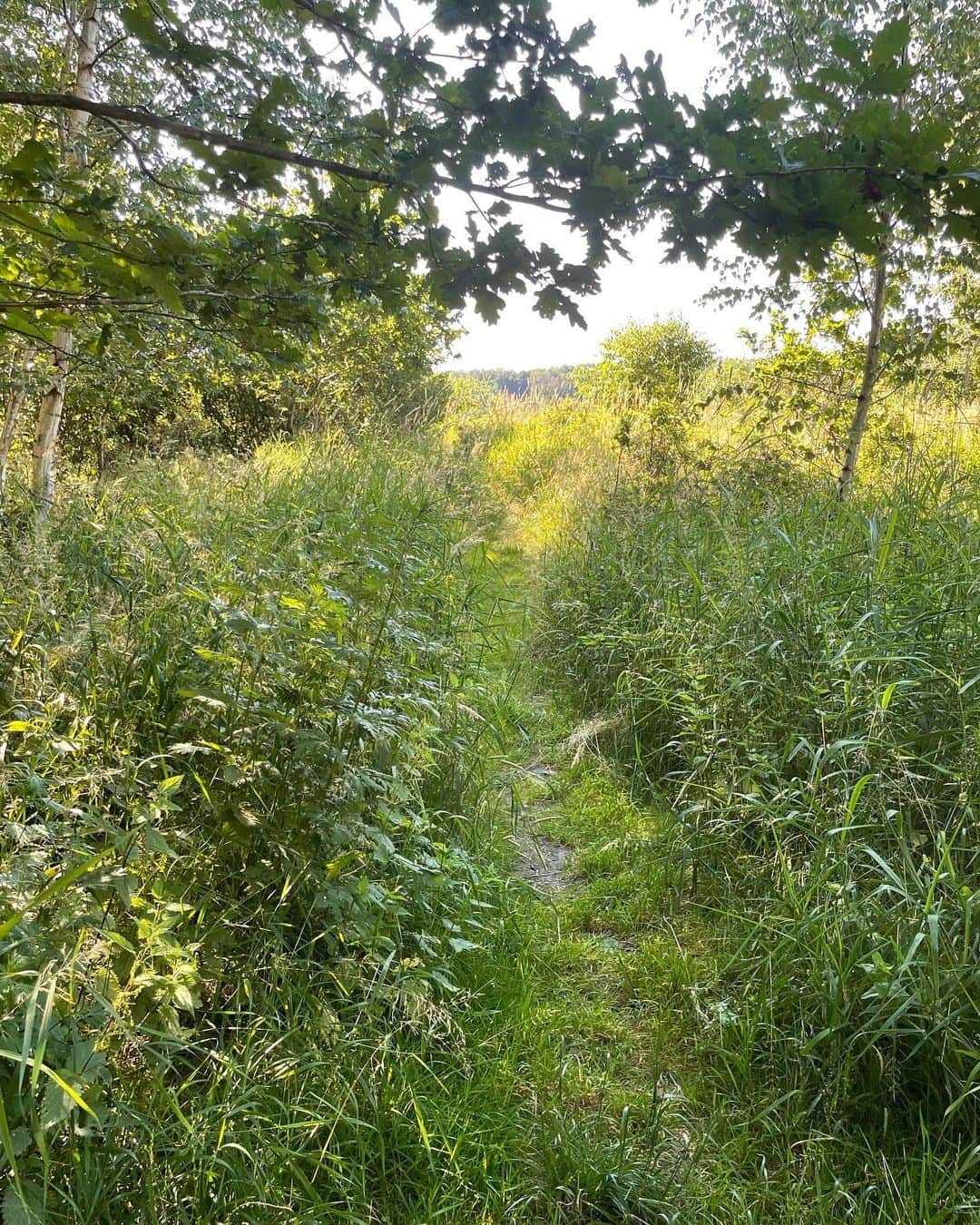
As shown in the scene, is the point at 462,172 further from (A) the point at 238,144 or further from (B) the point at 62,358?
(B) the point at 62,358

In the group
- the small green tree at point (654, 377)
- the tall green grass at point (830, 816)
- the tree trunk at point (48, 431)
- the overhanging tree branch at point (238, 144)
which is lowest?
the tall green grass at point (830, 816)

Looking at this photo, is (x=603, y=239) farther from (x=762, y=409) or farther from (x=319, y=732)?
(x=762, y=409)

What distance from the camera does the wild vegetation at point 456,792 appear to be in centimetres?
127

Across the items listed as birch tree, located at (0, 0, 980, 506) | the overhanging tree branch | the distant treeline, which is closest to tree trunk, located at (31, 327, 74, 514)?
birch tree, located at (0, 0, 980, 506)

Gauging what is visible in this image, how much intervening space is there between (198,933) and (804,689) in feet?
6.81

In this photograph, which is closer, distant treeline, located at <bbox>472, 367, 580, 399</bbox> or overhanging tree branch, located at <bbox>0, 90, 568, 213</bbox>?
overhanging tree branch, located at <bbox>0, 90, 568, 213</bbox>

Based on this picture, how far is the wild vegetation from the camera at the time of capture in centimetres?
127

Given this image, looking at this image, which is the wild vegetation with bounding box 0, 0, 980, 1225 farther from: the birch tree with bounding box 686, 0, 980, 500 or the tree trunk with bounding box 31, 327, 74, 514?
the tree trunk with bounding box 31, 327, 74, 514

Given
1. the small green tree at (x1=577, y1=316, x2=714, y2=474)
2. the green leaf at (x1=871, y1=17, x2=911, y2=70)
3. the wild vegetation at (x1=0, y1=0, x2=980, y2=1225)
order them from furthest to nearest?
the small green tree at (x1=577, y1=316, x2=714, y2=474) → the wild vegetation at (x1=0, y1=0, x2=980, y2=1225) → the green leaf at (x1=871, y1=17, x2=911, y2=70)

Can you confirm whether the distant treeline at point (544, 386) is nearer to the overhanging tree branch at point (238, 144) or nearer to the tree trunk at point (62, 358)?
the tree trunk at point (62, 358)

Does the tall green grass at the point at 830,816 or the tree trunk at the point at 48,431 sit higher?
the tree trunk at the point at 48,431

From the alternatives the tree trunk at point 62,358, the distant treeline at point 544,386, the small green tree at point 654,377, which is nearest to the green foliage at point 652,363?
the small green tree at point 654,377

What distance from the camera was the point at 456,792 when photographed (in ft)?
8.64

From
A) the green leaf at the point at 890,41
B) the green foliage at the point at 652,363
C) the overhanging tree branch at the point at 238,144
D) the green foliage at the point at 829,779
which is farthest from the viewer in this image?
the green foliage at the point at 652,363
